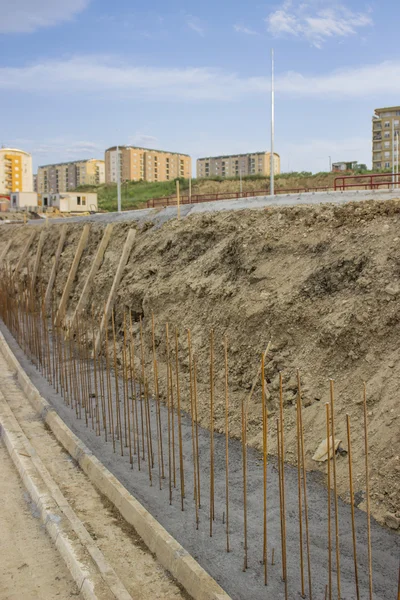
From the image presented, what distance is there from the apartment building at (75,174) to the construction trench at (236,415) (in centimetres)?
10015

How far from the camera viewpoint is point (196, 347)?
30.5 ft

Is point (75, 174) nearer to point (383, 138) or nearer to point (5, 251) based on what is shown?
point (383, 138)

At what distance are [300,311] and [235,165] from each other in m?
96.4

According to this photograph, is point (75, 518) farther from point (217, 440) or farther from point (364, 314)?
point (364, 314)

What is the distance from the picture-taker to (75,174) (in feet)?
365

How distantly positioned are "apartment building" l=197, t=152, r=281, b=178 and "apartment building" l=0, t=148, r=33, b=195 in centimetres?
2894

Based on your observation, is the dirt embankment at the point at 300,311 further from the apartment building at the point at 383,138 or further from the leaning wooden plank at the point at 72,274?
the apartment building at the point at 383,138

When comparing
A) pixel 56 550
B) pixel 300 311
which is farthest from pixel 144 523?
pixel 300 311

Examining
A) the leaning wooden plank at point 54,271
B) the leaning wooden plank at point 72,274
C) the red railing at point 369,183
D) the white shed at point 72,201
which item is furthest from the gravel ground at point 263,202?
the white shed at point 72,201

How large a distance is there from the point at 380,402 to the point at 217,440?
2.22 metres

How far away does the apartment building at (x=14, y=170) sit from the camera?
286 ft

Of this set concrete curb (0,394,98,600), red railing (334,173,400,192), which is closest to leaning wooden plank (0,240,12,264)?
red railing (334,173,400,192)

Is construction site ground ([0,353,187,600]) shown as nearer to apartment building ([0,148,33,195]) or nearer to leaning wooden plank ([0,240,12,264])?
leaning wooden plank ([0,240,12,264])

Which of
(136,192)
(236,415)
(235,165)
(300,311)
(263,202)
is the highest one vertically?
(235,165)
